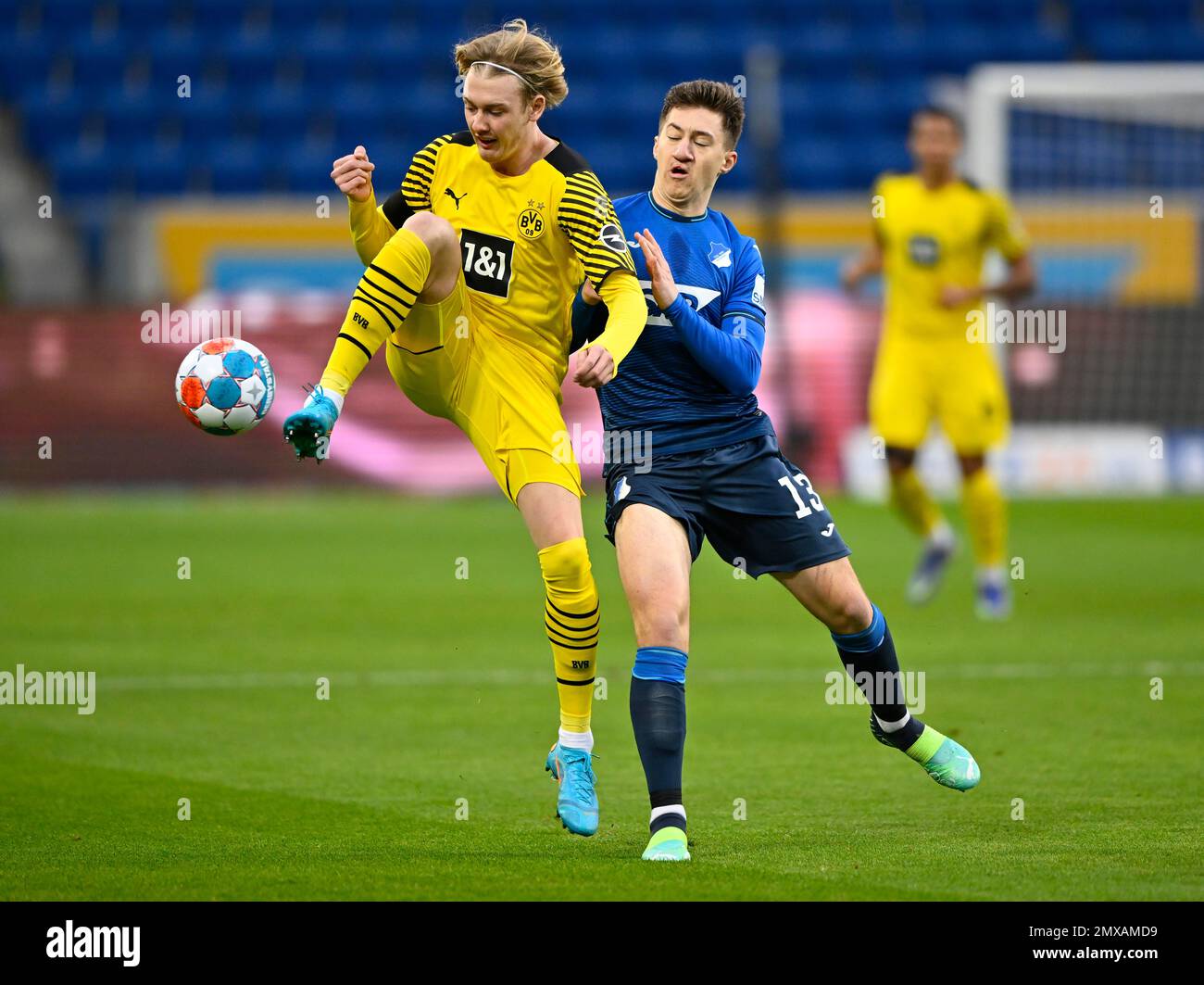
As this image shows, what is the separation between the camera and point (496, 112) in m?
5.86

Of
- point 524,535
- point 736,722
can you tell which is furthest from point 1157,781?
point 524,535

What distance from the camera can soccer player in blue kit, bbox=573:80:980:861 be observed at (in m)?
5.64

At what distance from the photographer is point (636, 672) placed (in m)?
5.45

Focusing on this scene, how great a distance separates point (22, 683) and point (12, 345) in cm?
1079

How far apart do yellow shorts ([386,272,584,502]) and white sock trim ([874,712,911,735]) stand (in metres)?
1.22

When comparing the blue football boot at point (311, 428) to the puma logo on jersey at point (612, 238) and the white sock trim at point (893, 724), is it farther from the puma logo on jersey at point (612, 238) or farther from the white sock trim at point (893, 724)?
the white sock trim at point (893, 724)

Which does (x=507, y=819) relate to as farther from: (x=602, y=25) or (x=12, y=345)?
(x=602, y=25)

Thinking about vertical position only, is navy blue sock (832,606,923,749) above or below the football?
below

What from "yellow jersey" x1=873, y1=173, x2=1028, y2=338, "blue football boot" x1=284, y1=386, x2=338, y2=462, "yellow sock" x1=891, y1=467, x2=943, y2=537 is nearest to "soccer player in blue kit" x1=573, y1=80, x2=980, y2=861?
"blue football boot" x1=284, y1=386, x2=338, y2=462

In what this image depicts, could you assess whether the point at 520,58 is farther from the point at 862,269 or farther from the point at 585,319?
the point at 862,269

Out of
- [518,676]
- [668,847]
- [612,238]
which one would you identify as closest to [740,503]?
[612,238]

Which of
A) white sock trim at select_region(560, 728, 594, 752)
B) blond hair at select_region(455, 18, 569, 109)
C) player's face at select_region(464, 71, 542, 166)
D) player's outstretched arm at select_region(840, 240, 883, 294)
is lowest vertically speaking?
white sock trim at select_region(560, 728, 594, 752)

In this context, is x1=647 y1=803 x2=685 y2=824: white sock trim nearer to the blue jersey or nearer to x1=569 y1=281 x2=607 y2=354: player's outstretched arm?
the blue jersey
